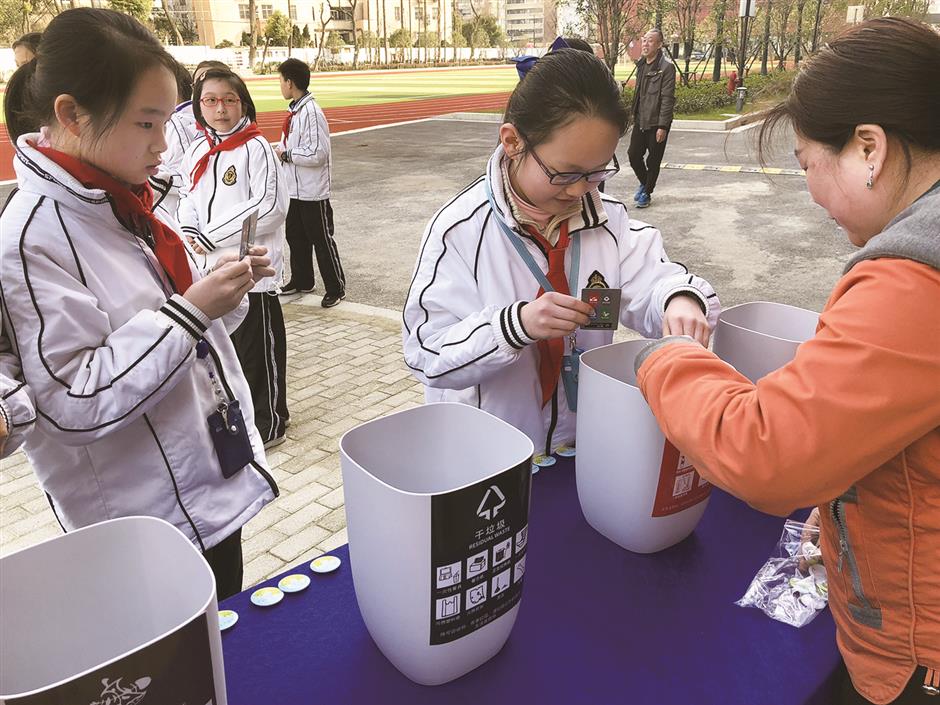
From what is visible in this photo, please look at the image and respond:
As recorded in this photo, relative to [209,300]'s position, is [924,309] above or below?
above

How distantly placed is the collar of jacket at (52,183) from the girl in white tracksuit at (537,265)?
616mm

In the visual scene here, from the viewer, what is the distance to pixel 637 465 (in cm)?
105

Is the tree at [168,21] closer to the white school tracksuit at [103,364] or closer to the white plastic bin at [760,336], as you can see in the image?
the white school tracksuit at [103,364]

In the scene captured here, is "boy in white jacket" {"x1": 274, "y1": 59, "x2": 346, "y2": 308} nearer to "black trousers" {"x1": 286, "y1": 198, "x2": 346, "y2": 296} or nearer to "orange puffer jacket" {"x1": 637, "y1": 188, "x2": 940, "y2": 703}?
"black trousers" {"x1": 286, "y1": 198, "x2": 346, "y2": 296}

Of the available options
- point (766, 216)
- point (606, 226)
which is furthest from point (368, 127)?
point (606, 226)

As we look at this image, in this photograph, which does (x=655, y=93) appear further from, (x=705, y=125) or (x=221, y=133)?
(x=705, y=125)

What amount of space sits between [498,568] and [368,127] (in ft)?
59.6

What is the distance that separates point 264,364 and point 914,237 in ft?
10.3

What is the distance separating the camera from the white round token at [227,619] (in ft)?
3.12

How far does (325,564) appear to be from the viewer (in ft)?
3.54

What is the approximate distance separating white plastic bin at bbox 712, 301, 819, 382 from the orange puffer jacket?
1.32 feet

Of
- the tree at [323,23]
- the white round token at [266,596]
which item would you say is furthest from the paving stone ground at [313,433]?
the tree at [323,23]

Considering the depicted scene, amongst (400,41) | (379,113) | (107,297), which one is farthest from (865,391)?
(400,41)

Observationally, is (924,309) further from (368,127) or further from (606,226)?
(368,127)
